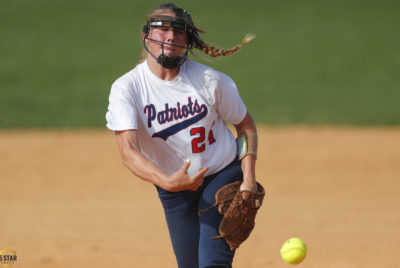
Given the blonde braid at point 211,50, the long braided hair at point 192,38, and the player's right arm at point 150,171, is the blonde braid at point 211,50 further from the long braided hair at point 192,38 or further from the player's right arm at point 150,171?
the player's right arm at point 150,171

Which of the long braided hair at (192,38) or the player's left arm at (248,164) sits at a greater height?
the long braided hair at (192,38)

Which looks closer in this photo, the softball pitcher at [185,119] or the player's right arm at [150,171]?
the player's right arm at [150,171]

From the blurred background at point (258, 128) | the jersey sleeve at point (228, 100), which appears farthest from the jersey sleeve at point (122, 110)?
the blurred background at point (258, 128)

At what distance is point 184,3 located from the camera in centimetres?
2586

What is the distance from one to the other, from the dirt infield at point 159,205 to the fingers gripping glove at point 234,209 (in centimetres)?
215

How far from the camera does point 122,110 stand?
3707mm

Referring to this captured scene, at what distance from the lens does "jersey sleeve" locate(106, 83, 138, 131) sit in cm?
368

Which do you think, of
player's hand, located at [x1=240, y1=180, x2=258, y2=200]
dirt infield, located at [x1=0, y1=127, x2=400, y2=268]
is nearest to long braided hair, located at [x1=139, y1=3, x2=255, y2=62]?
player's hand, located at [x1=240, y1=180, x2=258, y2=200]

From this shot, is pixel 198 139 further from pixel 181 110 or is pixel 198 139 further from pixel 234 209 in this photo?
pixel 234 209

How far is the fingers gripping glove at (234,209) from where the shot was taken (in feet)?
12.8

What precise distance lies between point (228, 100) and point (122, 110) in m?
0.71

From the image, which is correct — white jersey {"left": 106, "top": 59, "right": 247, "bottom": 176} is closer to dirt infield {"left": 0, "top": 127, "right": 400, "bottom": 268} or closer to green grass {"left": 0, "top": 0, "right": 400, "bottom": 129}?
dirt infield {"left": 0, "top": 127, "right": 400, "bottom": 268}

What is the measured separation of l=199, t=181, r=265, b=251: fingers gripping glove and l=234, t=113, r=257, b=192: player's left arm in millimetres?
→ 49

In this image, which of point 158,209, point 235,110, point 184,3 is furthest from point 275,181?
point 184,3
